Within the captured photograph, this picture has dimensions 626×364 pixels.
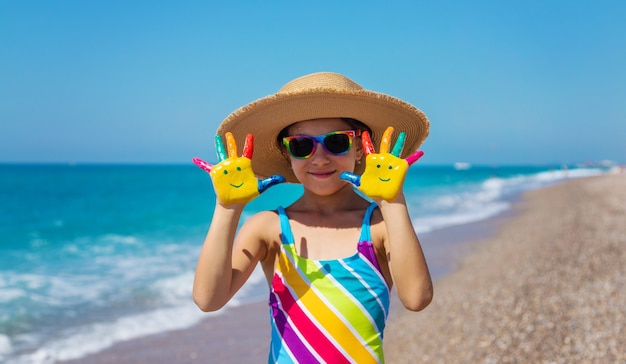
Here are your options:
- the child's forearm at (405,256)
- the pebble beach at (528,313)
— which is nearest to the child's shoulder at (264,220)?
the child's forearm at (405,256)

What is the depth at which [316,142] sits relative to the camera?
1.94 meters

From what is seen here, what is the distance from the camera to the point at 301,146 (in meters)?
1.95

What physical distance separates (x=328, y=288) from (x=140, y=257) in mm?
11867

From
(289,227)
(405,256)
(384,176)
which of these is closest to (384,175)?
(384,176)

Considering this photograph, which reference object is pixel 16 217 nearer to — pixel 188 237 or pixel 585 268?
pixel 188 237

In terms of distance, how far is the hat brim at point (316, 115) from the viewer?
195cm

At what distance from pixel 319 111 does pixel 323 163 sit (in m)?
0.19

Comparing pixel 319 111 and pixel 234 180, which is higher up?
pixel 319 111

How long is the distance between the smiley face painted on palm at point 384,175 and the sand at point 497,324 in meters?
3.73

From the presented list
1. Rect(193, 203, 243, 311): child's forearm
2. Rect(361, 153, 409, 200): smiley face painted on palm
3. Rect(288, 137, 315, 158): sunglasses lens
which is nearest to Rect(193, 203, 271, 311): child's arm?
Rect(193, 203, 243, 311): child's forearm

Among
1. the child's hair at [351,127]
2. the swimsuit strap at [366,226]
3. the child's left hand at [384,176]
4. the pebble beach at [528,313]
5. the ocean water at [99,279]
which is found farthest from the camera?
the ocean water at [99,279]

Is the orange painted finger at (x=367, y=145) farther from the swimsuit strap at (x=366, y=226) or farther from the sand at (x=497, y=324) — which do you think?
the sand at (x=497, y=324)

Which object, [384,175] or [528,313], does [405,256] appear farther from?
[528,313]

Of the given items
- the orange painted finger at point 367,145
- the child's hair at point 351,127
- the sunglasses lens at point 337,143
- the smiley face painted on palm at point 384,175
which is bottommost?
the smiley face painted on palm at point 384,175
